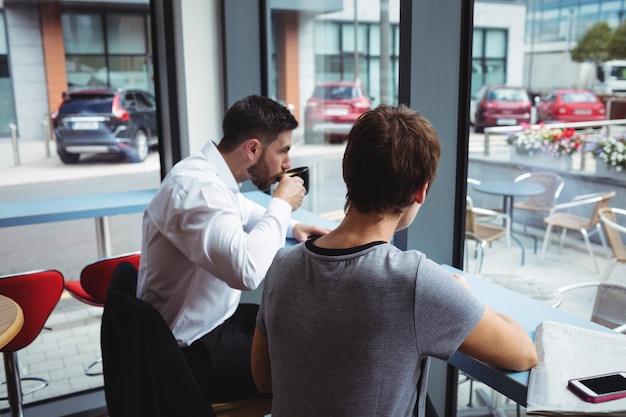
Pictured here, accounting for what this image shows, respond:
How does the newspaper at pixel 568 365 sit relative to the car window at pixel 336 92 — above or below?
below

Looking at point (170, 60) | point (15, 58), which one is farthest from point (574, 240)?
point (15, 58)

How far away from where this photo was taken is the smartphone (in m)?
1.02

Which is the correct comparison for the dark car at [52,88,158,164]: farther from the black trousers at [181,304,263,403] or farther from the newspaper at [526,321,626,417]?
the newspaper at [526,321,626,417]

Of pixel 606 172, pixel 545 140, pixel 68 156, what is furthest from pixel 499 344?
pixel 68 156

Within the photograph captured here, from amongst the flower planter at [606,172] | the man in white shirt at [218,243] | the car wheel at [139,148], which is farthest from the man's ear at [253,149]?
the car wheel at [139,148]

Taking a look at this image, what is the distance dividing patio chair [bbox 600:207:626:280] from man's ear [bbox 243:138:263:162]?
108 cm

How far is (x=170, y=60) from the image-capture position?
3.22 metres

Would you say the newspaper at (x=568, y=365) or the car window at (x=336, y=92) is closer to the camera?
the newspaper at (x=568, y=365)

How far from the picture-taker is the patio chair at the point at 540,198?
6.29 feet

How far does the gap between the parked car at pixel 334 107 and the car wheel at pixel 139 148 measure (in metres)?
1.22

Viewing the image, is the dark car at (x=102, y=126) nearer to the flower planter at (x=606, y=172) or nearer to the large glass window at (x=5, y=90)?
the large glass window at (x=5, y=90)

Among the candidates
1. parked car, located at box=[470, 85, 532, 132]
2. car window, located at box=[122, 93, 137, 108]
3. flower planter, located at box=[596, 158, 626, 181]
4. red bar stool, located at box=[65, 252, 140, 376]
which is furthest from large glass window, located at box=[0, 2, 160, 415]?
flower planter, located at box=[596, 158, 626, 181]

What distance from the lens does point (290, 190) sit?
1.87m

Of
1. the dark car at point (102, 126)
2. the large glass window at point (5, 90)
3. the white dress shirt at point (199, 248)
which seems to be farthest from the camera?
the dark car at point (102, 126)
